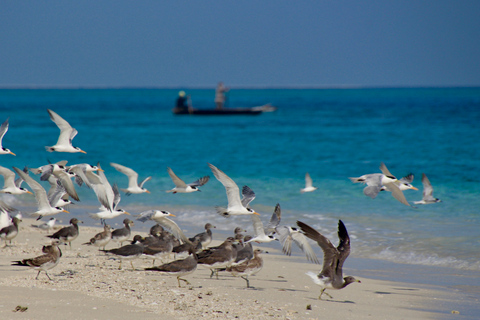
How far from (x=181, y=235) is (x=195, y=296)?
12.6 ft

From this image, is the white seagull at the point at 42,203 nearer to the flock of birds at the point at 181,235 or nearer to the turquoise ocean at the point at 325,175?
the flock of birds at the point at 181,235

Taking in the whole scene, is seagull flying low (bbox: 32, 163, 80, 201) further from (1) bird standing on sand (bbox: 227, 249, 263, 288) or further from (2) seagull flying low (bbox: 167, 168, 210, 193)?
(1) bird standing on sand (bbox: 227, 249, 263, 288)

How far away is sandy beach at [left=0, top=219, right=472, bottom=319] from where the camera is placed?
7906 millimetres

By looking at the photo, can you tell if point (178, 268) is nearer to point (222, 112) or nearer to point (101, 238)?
point (101, 238)

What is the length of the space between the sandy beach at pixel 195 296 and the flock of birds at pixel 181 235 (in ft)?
0.95

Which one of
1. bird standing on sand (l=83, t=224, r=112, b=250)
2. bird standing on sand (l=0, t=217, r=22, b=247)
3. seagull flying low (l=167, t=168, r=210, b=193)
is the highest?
seagull flying low (l=167, t=168, r=210, b=193)

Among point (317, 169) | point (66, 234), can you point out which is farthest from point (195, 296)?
point (317, 169)

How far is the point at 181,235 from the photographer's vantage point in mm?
12547

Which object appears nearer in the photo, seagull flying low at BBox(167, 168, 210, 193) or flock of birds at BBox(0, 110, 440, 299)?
flock of birds at BBox(0, 110, 440, 299)

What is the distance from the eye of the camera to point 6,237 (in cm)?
1211

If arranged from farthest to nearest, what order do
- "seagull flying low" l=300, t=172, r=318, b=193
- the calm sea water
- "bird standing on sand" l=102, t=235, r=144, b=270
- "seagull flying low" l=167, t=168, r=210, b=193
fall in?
1. "seagull flying low" l=300, t=172, r=318, b=193
2. "seagull flying low" l=167, t=168, r=210, b=193
3. the calm sea water
4. "bird standing on sand" l=102, t=235, r=144, b=270

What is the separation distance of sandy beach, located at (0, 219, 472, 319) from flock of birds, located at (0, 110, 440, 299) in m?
0.29

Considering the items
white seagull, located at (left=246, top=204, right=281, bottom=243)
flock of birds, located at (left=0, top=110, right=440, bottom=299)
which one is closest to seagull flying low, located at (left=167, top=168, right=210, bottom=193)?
flock of birds, located at (left=0, top=110, right=440, bottom=299)

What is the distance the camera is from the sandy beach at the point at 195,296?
7.91 metres
